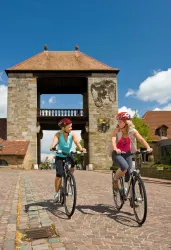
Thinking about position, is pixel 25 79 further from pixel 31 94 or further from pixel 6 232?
pixel 6 232

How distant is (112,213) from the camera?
18.1 ft

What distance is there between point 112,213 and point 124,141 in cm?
135

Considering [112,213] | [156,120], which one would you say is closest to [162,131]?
[156,120]

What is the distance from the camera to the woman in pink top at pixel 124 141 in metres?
5.15

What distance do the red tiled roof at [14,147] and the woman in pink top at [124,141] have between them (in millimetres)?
23251

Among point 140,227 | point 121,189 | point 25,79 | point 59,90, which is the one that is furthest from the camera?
point 59,90

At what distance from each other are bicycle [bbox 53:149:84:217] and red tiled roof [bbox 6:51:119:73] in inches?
1050

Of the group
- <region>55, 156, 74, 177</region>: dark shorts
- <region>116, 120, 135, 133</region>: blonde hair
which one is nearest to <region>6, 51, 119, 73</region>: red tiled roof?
<region>55, 156, 74, 177</region>: dark shorts

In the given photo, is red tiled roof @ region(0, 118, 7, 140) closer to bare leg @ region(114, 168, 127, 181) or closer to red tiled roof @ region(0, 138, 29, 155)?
red tiled roof @ region(0, 138, 29, 155)

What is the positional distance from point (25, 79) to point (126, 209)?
2750 centimetres

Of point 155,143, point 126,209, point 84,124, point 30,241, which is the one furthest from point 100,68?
point 30,241

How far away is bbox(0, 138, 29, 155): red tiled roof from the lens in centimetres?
2780

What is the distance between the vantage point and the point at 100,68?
32.4 meters

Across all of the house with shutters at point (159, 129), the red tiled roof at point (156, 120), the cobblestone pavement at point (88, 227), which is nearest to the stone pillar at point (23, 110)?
the house with shutters at point (159, 129)
